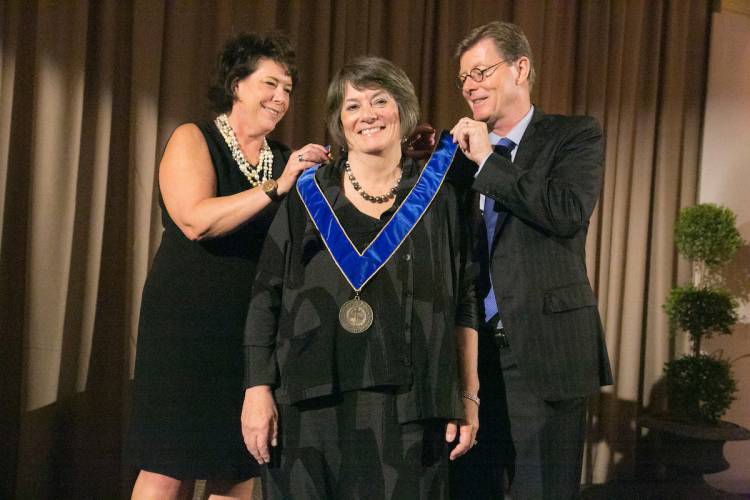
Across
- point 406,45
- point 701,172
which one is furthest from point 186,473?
point 701,172

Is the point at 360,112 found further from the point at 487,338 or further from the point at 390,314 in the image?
the point at 487,338

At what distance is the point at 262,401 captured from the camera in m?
1.69

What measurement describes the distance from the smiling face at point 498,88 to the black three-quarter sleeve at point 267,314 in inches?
26.4

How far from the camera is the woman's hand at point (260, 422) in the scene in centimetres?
167

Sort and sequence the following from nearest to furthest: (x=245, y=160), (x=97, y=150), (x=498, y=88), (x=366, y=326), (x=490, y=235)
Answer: (x=366, y=326)
(x=490, y=235)
(x=498, y=88)
(x=245, y=160)
(x=97, y=150)

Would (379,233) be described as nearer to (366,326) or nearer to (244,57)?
(366,326)

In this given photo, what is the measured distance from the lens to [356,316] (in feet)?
5.41

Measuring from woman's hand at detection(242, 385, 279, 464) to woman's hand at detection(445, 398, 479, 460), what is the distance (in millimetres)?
362

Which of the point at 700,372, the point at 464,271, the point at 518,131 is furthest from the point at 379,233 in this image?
the point at 700,372

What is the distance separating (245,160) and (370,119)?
0.63 metres

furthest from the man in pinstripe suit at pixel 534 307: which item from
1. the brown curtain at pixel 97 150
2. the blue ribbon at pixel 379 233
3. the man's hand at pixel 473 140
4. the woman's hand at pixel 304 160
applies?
the brown curtain at pixel 97 150

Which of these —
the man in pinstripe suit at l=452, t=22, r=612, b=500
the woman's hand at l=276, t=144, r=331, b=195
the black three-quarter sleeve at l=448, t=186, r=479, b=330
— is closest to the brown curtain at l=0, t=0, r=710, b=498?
the woman's hand at l=276, t=144, r=331, b=195

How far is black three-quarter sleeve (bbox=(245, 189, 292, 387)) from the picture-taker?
171 centimetres

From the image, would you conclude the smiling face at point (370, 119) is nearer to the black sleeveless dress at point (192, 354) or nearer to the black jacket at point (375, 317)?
the black jacket at point (375, 317)
